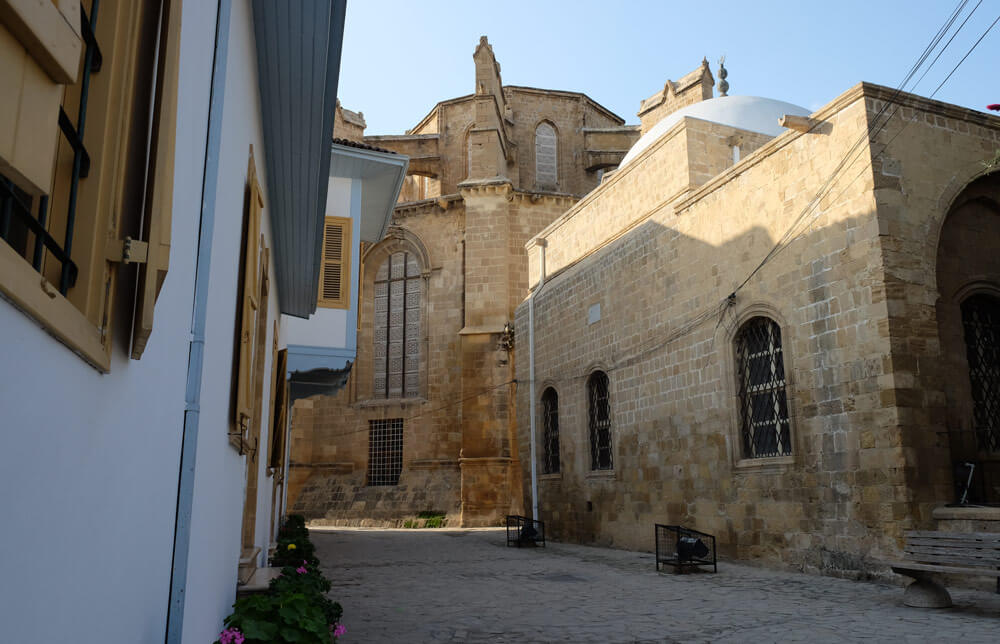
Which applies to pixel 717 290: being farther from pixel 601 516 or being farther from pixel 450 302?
pixel 450 302

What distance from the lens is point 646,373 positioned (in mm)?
13281

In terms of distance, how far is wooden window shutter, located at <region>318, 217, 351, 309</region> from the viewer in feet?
35.3

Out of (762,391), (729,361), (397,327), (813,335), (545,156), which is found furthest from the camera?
(545,156)

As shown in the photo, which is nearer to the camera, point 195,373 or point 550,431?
point 195,373

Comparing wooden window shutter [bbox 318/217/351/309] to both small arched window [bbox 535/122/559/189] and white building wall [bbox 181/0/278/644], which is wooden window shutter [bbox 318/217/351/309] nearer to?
white building wall [bbox 181/0/278/644]

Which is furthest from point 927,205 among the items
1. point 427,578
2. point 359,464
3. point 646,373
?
point 359,464

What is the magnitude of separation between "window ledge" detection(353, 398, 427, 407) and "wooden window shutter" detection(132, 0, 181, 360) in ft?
74.1

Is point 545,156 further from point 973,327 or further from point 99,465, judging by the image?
point 99,465

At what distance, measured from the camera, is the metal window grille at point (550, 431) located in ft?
55.0

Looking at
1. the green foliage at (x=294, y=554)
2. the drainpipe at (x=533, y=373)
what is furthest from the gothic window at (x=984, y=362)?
the drainpipe at (x=533, y=373)

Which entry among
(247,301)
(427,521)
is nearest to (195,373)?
(247,301)

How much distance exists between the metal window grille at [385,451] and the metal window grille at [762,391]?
48.9 ft

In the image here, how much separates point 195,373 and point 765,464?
358 inches

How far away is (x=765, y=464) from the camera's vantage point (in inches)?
Answer: 405
